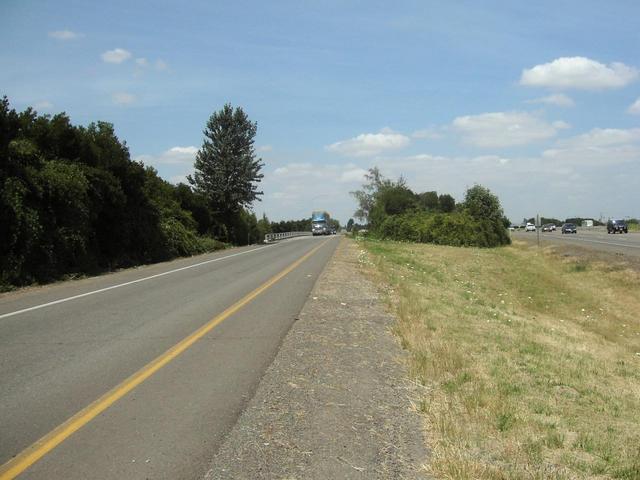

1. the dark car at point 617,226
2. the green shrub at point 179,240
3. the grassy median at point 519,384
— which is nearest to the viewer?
the grassy median at point 519,384

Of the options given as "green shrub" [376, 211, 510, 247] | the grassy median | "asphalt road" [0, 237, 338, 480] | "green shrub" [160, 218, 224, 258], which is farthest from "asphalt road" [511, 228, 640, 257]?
"asphalt road" [0, 237, 338, 480]

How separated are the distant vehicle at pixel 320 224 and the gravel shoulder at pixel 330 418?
77.8m

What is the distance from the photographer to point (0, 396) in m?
6.29

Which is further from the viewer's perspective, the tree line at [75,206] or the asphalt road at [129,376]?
the tree line at [75,206]

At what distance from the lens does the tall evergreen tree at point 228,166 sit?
54500mm

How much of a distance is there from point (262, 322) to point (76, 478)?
20.9ft

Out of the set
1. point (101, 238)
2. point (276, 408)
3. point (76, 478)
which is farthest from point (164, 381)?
point (101, 238)

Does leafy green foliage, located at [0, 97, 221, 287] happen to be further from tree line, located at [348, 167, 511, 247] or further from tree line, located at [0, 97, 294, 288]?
tree line, located at [348, 167, 511, 247]

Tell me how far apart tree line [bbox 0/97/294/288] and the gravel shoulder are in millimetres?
13379

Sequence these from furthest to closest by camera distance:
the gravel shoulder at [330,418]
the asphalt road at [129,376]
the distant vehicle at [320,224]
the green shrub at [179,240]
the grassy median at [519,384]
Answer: the distant vehicle at [320,224]
the green shrub at [179,240]
the grassy median at [519,384]
the asphalt road at [129,376]
the gravel shoulder at [330,418]

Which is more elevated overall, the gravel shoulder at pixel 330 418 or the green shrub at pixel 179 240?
the green shrub at pixel 179 240

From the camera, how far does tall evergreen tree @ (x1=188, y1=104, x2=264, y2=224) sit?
54.5 metres

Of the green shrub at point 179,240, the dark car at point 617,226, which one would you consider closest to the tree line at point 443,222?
the dark car at point 617,226

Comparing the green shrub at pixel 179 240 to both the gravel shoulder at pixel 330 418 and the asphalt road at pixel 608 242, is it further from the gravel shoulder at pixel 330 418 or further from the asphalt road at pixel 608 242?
the asphalt road at pixel 608 242
